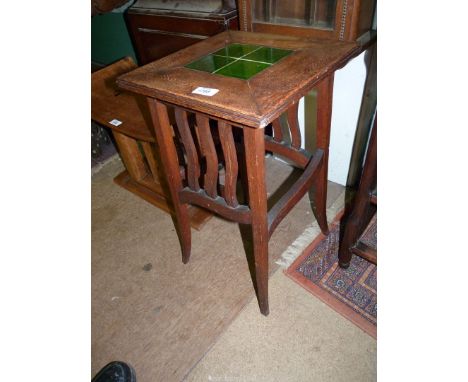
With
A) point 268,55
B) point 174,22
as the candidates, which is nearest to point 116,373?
point 268,55

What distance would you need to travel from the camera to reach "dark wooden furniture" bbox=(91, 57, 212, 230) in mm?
1589

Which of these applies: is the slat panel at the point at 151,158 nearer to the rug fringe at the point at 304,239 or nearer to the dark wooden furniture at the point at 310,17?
the dark wooden furniture at the point at 310,17

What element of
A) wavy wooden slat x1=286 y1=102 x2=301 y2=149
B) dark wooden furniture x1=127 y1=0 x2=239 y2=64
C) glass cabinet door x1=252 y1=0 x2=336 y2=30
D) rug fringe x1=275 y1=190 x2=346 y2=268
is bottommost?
rug fringe x1=275 y1=190 x2=346 y2=268

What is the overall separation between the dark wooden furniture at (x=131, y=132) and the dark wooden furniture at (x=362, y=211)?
0.78 metres

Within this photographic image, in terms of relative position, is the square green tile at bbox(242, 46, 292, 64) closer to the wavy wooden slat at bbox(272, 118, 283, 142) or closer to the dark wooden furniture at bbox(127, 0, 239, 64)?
the wavy wooden slat at bbox(272, 118, 283, 142)

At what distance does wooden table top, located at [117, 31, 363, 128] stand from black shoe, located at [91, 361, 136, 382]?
3.24 feet

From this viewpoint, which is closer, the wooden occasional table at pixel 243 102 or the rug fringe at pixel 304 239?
the wooden occasional table at pixel 243 102

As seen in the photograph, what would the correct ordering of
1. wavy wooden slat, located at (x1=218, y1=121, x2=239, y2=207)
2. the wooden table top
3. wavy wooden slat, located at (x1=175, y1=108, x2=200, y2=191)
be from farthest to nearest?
1. wavy wooden slat, located at (x1=175, y1=108, x2=200, y2=191)
2. wavy wooden slat, located at (x1=218, y1=121, x2=239, y2=207)
3. the wooden table top

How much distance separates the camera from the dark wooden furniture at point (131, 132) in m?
1.59

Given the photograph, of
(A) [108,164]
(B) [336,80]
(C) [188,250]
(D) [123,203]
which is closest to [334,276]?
(C) [188,250]

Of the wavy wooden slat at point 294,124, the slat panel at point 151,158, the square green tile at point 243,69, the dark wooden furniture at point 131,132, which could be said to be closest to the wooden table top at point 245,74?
the square green tile at point 243,69

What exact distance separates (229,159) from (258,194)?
0.15 meters

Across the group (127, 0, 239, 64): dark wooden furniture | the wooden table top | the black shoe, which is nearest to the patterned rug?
the black shoe

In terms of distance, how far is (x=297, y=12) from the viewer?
4.26ft
